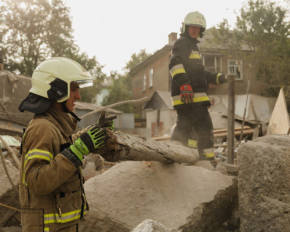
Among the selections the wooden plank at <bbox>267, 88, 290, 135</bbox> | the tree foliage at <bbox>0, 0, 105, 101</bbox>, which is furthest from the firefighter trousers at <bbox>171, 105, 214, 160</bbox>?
the tree foliage at <bbox>0, 0, 105, 101</bbox>

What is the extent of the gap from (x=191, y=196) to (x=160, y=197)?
327 millimetres

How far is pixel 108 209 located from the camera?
112 inches

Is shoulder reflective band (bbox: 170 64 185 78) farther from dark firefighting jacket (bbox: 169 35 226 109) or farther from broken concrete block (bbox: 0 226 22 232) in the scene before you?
broken concrete block (bbox: 0 226 22 232)

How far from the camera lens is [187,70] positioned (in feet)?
16.4

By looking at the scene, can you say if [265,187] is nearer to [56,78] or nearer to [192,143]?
[56,78]

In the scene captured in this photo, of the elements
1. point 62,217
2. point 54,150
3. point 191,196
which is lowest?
point 191,196

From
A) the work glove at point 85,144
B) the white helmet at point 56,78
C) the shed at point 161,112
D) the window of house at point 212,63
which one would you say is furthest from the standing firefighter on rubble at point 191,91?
the window of house at point 212,63

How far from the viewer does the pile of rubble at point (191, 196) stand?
2.66m

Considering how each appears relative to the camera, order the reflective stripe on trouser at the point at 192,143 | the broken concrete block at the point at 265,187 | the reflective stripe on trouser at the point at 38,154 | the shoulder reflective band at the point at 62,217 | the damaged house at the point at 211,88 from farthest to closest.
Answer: the damaged house at the point at 211,88
the reflective stripe on trouser at the point at 192,143
the broken concrete block at the point at 265,187
the shoulder reflective band at the point at 62,217
the reflective stripe on trouser at the point at 38,154

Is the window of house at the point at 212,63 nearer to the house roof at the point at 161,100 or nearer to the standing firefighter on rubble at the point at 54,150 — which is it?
the house roof at the point at 161,100

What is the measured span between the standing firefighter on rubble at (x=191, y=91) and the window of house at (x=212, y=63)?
16046 mm

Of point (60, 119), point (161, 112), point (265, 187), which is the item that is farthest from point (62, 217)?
point (161, 112)

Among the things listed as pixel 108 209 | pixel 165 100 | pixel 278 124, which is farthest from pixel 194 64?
pixel 165 100

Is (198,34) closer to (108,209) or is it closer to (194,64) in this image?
(194,64)
